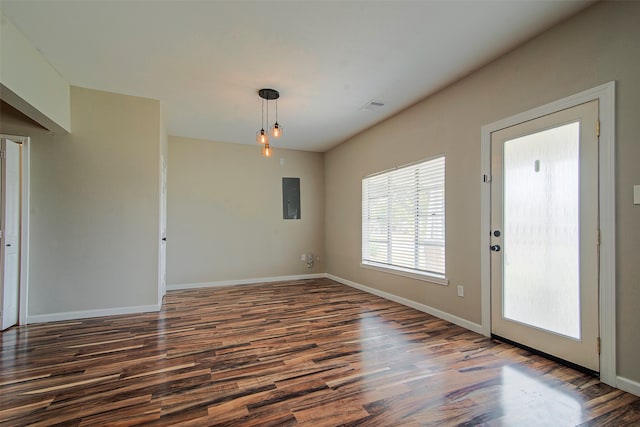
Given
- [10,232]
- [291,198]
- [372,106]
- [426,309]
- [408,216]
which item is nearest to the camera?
[10,232]

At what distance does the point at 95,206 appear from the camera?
3.89 meters

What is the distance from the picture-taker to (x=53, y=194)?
3725 millimetres

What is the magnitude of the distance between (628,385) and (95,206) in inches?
219

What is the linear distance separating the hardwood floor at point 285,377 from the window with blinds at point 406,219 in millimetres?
924

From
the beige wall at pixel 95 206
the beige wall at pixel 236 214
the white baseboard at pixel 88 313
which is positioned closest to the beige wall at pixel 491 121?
the beige wall at pixel 236 214

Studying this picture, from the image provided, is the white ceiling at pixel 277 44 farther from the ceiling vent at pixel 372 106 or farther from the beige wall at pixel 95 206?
the beige wall at pixel 95 206

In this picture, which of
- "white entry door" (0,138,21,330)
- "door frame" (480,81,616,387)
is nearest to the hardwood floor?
"door frame" (480,81,616,387)

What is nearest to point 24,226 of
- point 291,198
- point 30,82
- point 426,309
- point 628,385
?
point 30,82

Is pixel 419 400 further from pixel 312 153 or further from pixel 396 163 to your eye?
pixel 312 153

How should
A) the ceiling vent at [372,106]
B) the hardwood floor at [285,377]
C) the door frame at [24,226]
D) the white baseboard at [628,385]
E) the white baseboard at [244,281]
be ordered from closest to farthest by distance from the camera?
the hardwood floor at [285,377]
the white baseboard at [628,385]
the door frame at [24,226]
the ceiling vent at [372,106]
the white baseboard at [244,281]

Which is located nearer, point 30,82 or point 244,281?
point 30,82

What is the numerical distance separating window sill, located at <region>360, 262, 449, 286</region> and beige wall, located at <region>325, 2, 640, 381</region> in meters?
0.08

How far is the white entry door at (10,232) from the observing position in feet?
11.2

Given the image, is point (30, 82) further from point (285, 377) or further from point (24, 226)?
point (285, 377)
